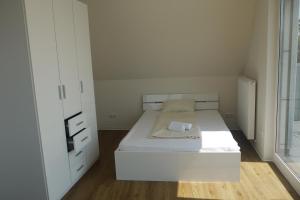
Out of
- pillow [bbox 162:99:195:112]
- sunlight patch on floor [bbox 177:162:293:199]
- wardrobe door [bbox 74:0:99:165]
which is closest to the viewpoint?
sunlight patch on floor [bbox 177:162:293:199]

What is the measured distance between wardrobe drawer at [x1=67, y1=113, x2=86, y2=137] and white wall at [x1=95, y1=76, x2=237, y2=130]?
188cm

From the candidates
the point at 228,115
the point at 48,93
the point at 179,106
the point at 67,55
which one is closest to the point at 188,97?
the point at 179,106

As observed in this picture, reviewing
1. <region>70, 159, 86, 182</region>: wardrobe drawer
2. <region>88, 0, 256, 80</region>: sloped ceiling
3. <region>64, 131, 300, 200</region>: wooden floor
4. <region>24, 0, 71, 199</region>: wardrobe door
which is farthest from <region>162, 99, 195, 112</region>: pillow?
<region>24, 0, 71, 199</region>: wardrobe door

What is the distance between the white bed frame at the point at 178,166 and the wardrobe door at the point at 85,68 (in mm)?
623

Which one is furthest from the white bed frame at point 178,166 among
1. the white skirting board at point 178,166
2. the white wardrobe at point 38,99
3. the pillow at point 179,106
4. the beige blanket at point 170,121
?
the pillow at point 179,106

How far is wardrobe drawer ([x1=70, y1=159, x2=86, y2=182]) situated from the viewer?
9.45 feet

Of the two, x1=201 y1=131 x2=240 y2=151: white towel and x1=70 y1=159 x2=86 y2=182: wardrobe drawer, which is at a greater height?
x1=201 y1=131 x2=240 y2=151: white towel

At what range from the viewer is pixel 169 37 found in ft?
13.2

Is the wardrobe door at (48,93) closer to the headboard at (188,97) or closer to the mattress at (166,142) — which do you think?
the mattress at (166,142)

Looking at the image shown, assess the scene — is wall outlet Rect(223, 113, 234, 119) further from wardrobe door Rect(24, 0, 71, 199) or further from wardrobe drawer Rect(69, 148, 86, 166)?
wardrobe door Rect(24, 0, 71, 199)

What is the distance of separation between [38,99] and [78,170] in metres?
1.12

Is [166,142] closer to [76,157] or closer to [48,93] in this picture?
[76,157]

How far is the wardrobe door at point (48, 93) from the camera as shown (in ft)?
7.25

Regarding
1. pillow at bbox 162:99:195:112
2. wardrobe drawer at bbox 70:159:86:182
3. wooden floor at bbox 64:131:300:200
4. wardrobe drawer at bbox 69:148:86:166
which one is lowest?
wooden floor at bbox 64:131:300:200
